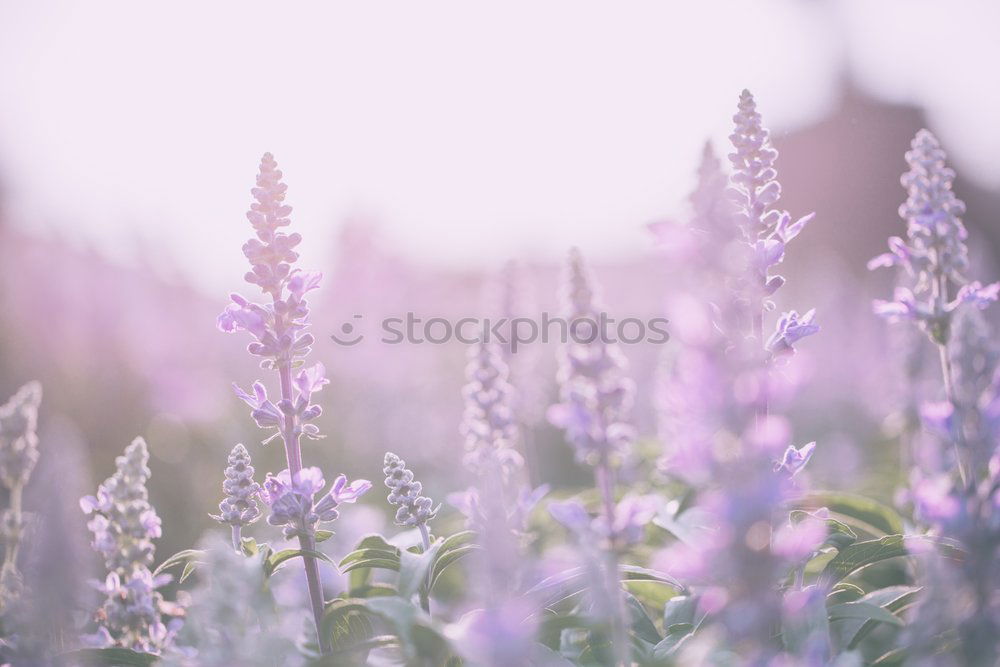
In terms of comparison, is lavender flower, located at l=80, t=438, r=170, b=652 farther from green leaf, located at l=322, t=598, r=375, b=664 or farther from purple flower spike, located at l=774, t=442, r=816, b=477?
purple flower spike, located at l=774, t=442, r=816, b=477

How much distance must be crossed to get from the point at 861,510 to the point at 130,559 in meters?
3.96

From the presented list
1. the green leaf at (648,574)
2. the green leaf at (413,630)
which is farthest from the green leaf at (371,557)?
the green leaf at (648,574)

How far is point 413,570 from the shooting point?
3.21 m

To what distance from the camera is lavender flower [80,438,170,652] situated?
11.5 feet

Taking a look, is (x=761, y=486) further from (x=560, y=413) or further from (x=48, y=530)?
(x=48, y=530)

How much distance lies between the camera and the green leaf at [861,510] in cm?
434

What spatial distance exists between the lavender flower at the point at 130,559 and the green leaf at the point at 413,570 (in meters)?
1.23

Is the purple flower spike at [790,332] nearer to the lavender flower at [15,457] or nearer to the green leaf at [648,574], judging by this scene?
the green leaf at [648,574]

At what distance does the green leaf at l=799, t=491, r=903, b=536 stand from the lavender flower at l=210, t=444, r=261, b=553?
10.0 ft

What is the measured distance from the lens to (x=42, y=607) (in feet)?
9.14

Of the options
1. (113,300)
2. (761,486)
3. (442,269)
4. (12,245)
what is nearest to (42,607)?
(761,486)

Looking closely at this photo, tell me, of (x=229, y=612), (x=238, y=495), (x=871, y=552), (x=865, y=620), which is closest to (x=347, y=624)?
(x=238, y=495)

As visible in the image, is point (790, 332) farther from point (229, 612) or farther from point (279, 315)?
point (229, 612)

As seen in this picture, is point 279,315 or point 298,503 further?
point 279,315
